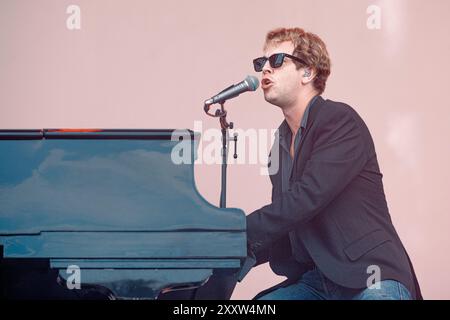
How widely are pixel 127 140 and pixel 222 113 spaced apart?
1.27ft

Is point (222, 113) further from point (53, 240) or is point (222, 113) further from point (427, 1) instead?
point (427, 1)

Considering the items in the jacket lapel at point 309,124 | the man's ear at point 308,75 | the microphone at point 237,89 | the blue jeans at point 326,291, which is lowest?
the blue jeans at point 326,291

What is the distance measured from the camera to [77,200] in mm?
2109

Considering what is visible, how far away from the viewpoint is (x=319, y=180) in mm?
2408

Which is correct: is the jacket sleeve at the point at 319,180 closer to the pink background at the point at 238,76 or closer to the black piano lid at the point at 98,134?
the black piano lid at the point at 98,134

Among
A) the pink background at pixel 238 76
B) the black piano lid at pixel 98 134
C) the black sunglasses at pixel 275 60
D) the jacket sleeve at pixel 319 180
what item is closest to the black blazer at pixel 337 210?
the jacket sleeve at pixel 319 180

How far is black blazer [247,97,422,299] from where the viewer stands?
92.9 inches

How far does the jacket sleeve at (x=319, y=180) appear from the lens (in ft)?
7.68

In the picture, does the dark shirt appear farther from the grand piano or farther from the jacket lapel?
the grand piano

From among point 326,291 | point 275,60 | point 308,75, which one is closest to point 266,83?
point 275,60

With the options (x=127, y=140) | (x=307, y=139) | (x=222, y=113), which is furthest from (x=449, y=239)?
(x=127, y=140)

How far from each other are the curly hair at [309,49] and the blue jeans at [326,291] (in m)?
0.80

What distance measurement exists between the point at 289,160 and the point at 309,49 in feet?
1.58

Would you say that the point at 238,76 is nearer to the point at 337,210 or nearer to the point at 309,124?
the point at 309,124
